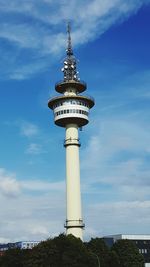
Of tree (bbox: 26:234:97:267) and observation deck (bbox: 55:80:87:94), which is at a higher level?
observation deck (bbox: 55:80:87:94)

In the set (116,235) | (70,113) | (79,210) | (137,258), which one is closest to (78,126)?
(70,113)

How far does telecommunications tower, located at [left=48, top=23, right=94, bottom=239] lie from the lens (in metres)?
117

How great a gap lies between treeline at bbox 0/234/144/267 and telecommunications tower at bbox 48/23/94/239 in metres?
9.17

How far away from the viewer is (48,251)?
99.1m

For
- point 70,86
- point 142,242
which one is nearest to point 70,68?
point 70,86

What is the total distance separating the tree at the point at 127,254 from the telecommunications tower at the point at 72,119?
11.6m

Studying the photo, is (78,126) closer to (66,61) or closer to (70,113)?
(70,113)

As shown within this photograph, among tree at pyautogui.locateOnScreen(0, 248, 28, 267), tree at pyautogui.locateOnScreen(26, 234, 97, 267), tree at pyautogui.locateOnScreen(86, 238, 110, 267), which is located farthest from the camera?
tree at pyautogui.locateOnScreen(86, 238, 110, 267)

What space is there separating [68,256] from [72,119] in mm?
41549

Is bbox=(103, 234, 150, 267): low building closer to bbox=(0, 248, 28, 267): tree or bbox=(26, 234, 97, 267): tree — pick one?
bbox=(0, 248, 28, 267): tree

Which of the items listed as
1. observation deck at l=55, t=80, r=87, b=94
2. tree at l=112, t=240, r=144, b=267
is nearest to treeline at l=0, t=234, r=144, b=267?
tree at l=112, t=240, r=144, b=267

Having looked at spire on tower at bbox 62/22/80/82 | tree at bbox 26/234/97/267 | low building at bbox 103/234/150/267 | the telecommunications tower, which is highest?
spire on tower at bbox 62/22/80/82

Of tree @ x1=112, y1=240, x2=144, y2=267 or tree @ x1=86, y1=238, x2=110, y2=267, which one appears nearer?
tree @ x1=86, y1=238, x2=110, y2=267

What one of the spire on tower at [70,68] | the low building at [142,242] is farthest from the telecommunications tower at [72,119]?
the low building at [142,242]
